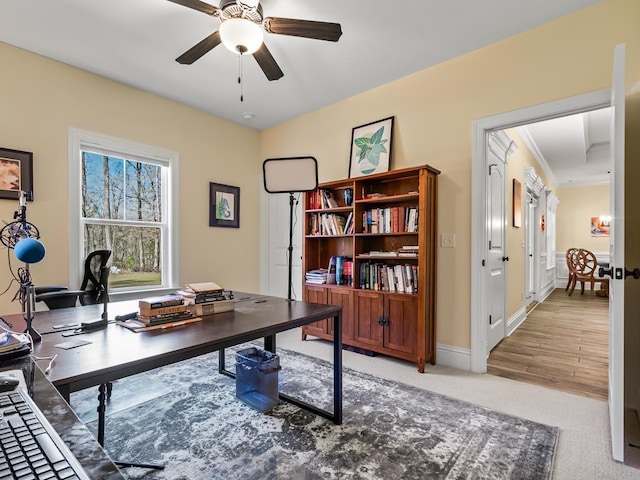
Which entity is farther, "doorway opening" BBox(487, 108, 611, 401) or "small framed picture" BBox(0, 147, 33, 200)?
"doorway opening" BBox(487, 108, 611, 401)

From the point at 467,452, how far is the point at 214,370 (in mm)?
1993

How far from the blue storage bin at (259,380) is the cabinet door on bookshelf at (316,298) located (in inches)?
51.1

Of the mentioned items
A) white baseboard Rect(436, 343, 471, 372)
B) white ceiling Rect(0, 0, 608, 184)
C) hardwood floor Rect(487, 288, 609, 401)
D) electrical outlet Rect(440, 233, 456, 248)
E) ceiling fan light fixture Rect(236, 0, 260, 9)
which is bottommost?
hardwood floor Rect(487, 288, 609, 401)

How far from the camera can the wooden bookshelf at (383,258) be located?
288cm

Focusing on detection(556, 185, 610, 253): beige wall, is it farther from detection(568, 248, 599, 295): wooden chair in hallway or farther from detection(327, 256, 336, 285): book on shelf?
detection(327, 256, 336, 285): book on shelf

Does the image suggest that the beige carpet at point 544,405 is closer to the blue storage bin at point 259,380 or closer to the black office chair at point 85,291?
the blue storage bin at point 259,380

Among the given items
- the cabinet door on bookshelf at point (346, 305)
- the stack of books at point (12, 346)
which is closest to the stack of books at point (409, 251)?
the cabinet door on bookshelf at point (346, 305)

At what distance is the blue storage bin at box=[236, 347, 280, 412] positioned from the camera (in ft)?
7.16

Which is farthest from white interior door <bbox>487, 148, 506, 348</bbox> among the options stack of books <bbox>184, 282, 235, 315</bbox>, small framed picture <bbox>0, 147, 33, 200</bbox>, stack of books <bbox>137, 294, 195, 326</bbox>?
small framed picture <bbox>0, 147, 33, 200</bbox>

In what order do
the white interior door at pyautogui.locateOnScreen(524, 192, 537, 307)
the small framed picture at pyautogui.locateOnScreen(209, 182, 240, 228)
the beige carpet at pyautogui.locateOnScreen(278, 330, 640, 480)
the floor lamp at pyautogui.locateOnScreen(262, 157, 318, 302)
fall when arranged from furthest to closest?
the white interior door at pyautogui.locateOnScreen(524, 192, 537, 307)
the small framed picture at pyautogui.locateOnScreen(209, 182, 240, 228)
the floor lamp at pyautogui.locateOnScreen(262, 157, 318, 302)
the beige carpet at pyautogui.locateOnScreen(278, 330, 640, 480)

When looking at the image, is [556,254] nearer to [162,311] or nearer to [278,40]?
[278,40]

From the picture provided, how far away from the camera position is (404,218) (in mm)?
3098

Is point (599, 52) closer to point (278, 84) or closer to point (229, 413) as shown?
point (278, 84)

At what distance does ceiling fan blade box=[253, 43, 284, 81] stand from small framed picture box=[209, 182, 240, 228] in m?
2.01
